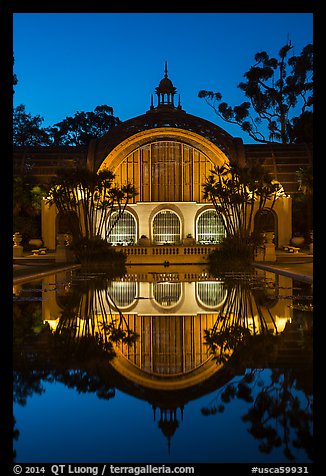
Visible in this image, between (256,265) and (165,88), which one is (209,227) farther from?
(256,265)

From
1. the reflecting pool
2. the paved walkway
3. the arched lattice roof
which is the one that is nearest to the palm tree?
the arched lattice roof

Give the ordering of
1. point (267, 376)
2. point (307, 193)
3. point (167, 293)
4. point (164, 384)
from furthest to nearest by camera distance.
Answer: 1. point (307, 193)
2. point (167, 293)
3. point (267, 376)
4. point (164, 384)

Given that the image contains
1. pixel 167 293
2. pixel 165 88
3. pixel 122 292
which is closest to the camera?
pixel 167 293

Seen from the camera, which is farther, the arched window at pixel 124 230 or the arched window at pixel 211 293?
the arched window at pixel 124 230

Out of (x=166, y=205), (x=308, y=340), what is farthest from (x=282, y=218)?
(x=308, y=340)

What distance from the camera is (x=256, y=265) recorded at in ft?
113

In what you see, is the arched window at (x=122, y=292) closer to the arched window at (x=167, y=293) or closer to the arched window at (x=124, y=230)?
the arched window at (x=167, y=293)

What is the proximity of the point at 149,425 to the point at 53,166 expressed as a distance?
49.2 metres

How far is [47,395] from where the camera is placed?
7.47 m

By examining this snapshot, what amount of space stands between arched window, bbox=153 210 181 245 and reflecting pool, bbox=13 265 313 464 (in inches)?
1377

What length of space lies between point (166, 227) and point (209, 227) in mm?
3392

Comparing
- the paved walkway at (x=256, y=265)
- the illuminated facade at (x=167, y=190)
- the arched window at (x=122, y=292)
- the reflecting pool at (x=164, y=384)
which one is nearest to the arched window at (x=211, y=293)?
the reflecting pool at (x=164, y=384)

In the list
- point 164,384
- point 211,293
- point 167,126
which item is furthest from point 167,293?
point 167,126

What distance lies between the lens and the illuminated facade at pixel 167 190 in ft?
164
